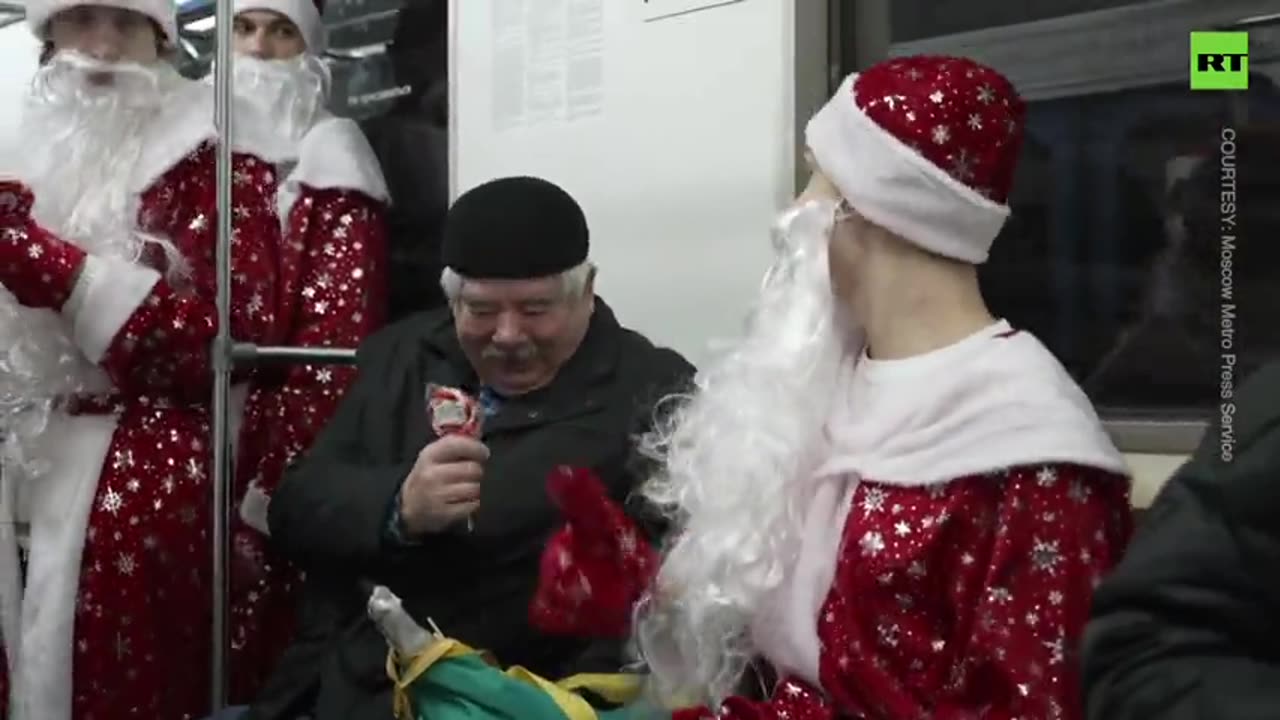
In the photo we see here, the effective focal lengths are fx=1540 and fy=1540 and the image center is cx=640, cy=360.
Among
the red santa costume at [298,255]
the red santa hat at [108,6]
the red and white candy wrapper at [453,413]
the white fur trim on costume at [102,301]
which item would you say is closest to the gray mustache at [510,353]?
the red and white candy wrapper at [453,413]

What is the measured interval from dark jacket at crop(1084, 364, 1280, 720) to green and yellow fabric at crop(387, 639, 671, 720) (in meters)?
0.81

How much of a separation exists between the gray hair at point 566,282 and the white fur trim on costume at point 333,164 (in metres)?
0.78

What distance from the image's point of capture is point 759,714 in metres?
1.50

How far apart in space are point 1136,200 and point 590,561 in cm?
83

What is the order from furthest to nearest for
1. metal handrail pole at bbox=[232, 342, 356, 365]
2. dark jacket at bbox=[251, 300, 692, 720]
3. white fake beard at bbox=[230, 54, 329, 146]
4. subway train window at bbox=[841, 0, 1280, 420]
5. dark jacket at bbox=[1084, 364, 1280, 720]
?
white fake beard at bbox=[230, 54, 329, 146], metal handrail pole at bbox=[232, 342, 356, 365], dark jacket at bbox=[251, 300, 692, 720], subway train window at bbox=[841, 0, 1280, 420], dark jacket at bbox=[1084, 364, 1280, 720]

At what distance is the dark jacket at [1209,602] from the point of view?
2.89ft

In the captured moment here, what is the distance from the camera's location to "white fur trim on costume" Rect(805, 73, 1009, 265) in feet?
4.85

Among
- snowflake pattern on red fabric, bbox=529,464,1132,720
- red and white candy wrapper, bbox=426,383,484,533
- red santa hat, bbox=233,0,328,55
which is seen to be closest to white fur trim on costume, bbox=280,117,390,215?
red santa hat, bbox=233,0,328,55

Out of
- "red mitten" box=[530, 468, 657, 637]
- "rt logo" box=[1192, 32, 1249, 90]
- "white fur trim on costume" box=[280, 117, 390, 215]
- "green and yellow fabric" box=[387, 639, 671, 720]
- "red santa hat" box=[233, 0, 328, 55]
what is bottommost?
"green and yellow fabric" box=[387, 639, 671, 720]

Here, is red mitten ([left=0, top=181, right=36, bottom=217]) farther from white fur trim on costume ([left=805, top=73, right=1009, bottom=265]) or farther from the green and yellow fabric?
white fur trim on costume ([left=805, top=73, right=1009, bottom=265])

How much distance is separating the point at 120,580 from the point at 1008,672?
4.58 feet

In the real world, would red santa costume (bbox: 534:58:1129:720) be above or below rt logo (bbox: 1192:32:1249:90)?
below

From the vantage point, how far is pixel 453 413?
5.91 ft

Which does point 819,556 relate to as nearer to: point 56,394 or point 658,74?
point 658,74
